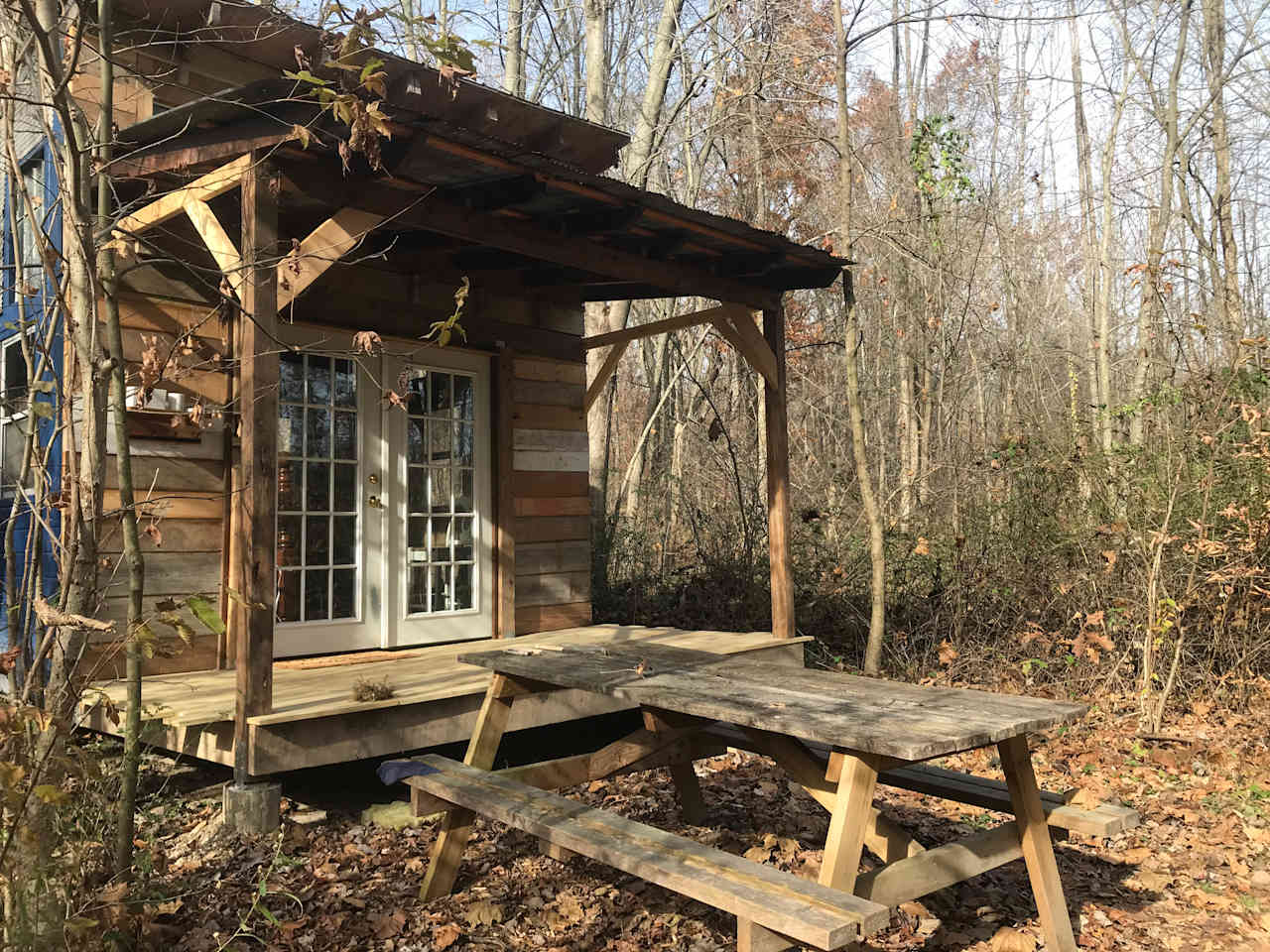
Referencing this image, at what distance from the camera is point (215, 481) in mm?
5766

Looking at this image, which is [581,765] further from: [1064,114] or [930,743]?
[1064,114]

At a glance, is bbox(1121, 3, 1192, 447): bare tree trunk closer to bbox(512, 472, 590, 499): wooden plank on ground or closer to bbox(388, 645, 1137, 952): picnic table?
bbox(512, 472, 590, 499): wooden plank on ground

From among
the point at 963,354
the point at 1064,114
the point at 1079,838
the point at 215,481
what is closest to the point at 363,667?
the point at 215,481

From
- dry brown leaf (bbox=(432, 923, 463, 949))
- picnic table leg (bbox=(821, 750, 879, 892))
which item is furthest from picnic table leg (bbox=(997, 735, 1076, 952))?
dry brown leaf (bbox=(432, 923, 463, 949))

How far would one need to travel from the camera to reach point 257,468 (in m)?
4.26

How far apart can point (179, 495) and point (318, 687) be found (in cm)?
148

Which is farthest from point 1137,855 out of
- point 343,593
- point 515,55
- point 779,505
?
point 515,55

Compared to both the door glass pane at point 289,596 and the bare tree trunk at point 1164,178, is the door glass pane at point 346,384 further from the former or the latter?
the bare tree trunk at point 1164,178

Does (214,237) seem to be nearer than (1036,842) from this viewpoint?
No

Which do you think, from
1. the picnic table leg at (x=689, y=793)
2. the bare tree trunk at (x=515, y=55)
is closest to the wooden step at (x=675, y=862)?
the picnic table leg at (x=689, y=793)

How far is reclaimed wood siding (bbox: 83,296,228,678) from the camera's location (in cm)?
538

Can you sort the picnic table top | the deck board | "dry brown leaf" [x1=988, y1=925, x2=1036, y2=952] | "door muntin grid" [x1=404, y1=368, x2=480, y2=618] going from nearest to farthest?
1. the picnic table top
2. "dry brown leaf" [x1=988, y1=925, x2=1036, y2=952]
3. the deck board
4. "door muntin grid" [x1=404, y1=368, x2=480, y2=618]

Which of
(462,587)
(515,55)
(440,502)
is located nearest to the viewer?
(440,502)

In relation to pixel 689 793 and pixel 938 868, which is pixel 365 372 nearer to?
pixel 689 793
